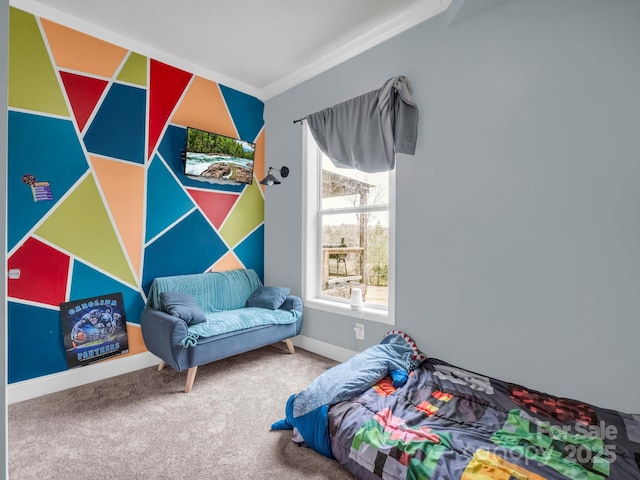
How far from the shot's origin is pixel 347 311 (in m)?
2.86

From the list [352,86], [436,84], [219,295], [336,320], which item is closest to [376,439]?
[336,320]

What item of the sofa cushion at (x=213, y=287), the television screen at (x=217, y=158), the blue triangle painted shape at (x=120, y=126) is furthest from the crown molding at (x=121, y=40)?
the sofa cushion at (x=213, y=287)

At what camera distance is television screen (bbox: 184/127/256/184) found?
9.82ft

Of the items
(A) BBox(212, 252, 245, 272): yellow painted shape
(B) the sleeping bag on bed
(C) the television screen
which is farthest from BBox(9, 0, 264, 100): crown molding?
(B) the sleeping bag on bed

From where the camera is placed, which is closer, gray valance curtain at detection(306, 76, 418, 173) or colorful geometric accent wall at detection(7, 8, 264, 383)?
colorful geometric accent wall at detection(7, 8, 264, 383)

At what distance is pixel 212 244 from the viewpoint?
3.29 m

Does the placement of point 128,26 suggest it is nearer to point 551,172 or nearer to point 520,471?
point 551,172

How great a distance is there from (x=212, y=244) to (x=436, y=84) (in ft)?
8.07

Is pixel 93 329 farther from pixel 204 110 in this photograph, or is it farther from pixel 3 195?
pixel 204 110

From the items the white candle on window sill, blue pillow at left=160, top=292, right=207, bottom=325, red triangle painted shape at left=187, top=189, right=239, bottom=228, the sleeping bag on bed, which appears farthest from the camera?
red triangle painted shape at left=187, top=189, right=239, bottom=228

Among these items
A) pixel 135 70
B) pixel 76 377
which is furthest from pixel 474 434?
pixel 135 70

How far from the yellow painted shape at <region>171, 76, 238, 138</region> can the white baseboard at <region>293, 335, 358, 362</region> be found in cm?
228

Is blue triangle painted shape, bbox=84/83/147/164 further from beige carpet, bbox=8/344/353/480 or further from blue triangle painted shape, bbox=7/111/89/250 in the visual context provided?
beige carpet, bbox=8/344/353/480

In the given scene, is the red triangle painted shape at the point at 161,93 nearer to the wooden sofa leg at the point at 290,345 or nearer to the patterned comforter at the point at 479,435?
the wooden sofa leg at the point at 290,345
